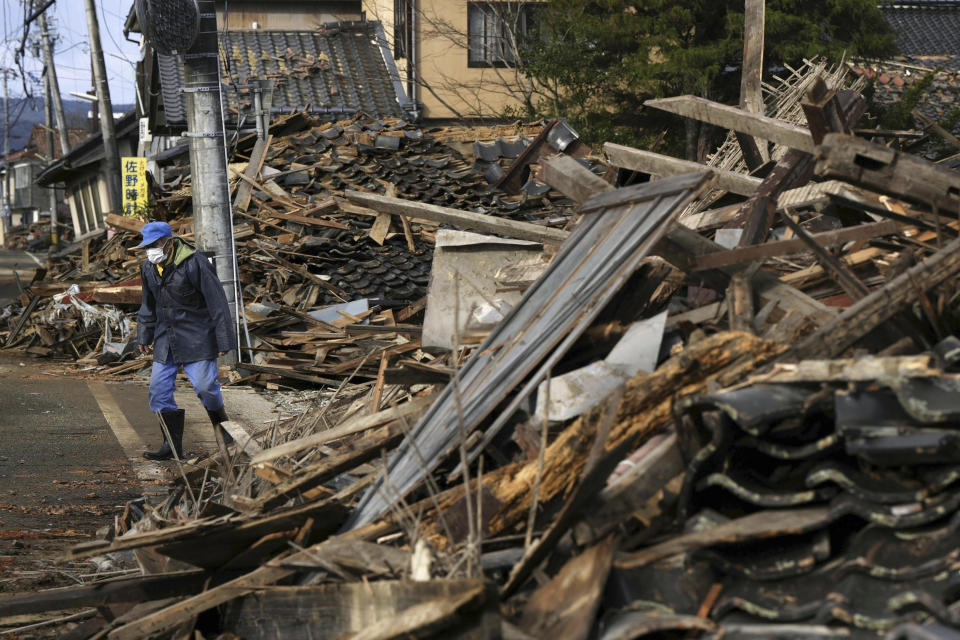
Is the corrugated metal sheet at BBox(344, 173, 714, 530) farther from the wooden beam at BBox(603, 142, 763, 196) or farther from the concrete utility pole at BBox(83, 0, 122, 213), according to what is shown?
the concrete utility pole at BBox(83, 0, 122, 213)

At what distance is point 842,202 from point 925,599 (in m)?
3.11

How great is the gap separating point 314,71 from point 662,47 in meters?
8.48

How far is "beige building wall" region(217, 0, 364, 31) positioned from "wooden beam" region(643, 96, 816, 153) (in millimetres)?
20937

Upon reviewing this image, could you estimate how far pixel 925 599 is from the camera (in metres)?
2.78

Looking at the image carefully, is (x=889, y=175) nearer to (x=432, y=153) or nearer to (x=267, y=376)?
(x=267, y=376)

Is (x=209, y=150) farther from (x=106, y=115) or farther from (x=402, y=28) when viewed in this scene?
(x=106, y=115)

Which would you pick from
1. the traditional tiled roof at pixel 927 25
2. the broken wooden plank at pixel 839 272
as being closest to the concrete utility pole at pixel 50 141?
the traditional tiled roof at pixel 927 25

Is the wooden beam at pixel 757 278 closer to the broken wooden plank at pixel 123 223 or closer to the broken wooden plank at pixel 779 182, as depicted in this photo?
the broken wooden plank at pixel 779 182

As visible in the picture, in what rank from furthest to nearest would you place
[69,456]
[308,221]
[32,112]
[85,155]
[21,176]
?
[32,112]
[21,176]
[85,155]
[308,221]
[69,456]

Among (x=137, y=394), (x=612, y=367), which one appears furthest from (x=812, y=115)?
(x=137, y=394)

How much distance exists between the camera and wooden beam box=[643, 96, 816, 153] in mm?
5621

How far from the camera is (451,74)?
24109 millimetres

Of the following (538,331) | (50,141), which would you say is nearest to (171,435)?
(538,331)

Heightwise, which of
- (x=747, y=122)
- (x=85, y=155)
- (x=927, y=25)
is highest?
(x=747, y=122)
